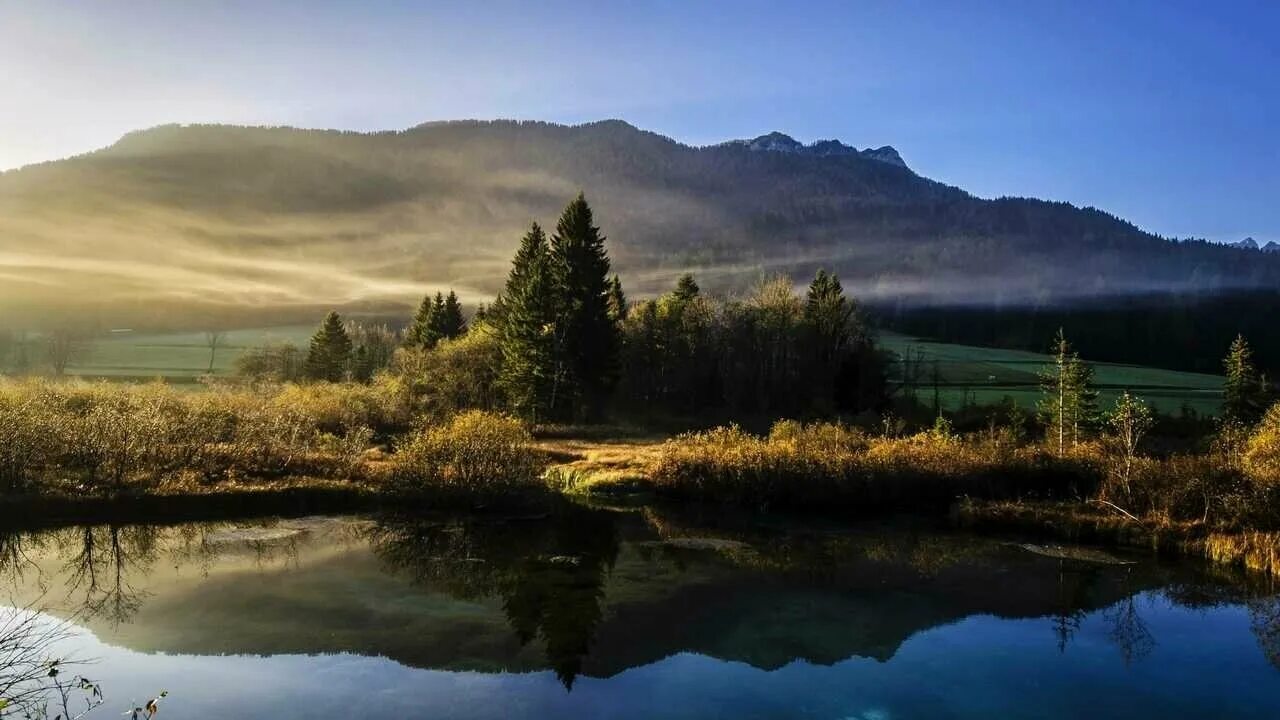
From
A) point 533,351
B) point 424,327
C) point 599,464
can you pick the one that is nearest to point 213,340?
point 424,327

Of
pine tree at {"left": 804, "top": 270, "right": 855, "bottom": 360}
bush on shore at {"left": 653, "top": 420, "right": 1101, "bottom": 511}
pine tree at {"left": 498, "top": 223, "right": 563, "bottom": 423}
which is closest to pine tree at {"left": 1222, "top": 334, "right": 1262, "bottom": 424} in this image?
pine tree at {"left": 804, "top": 270, "right": 855, "bottom": 360}

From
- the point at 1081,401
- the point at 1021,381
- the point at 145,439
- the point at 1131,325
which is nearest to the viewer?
the point at 145,439

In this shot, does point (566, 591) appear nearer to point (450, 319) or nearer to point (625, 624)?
point (625, 624)

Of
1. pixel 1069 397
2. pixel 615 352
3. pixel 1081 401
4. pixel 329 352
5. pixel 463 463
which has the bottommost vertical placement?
pixel 1081 401

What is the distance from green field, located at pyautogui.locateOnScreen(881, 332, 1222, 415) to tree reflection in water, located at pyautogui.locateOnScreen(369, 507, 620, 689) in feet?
231

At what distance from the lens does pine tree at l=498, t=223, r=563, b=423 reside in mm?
60312

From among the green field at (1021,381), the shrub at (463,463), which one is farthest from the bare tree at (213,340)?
the green field at (1021,381)

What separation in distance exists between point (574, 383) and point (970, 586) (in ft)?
142

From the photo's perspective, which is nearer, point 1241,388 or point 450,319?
point 1241,388

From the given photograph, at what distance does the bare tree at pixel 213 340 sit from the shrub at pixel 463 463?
9047 centimetres

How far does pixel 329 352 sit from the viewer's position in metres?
87.9

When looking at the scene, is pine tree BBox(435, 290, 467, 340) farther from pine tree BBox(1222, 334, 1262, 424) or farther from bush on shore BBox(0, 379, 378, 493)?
pine tree BBox(1222, 334, 1262, 424)

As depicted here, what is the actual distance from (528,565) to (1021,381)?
10612 centimetres

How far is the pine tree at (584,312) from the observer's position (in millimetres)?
63531
